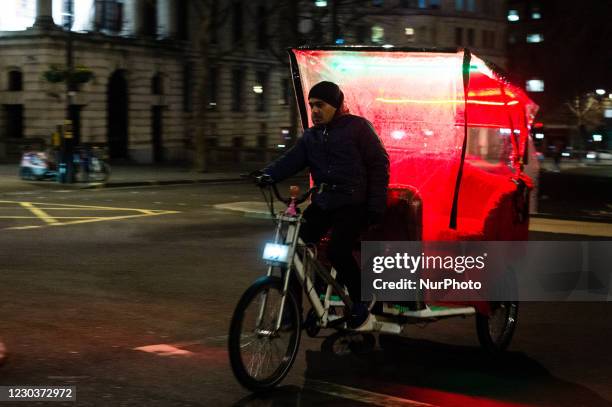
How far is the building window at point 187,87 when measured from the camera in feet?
183

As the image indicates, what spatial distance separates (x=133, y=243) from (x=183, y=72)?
41748 millimetres

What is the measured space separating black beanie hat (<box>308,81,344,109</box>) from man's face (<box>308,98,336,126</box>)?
0.03 m

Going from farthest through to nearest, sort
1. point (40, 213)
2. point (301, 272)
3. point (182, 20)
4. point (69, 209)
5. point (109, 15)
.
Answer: point (182, 20) < point (109, 15) < point (69, 209) < point (40, 213) < point (301, 272)

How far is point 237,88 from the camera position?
61.2 m

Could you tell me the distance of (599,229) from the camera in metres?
17.8

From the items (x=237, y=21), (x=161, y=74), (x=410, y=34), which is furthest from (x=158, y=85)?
(x=410, y=34)

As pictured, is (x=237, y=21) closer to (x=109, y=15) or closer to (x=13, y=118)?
(x=109, y=15)

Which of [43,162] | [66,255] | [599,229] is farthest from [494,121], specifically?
[43,162]

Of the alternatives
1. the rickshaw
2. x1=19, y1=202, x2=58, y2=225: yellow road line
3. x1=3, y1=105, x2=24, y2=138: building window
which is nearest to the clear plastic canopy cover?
the rickshaw

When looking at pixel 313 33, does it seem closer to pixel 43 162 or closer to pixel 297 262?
pixel 43 162

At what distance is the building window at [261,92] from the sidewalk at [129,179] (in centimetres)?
2170

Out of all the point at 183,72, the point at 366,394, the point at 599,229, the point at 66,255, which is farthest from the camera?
the point at 183,72

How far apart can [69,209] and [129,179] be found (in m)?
12.3

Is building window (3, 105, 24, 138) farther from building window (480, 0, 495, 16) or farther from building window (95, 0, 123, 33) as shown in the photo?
building window (480, 0, 495, 16)
